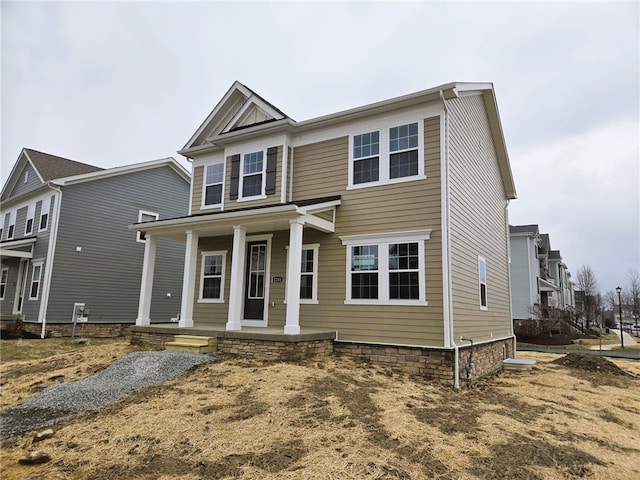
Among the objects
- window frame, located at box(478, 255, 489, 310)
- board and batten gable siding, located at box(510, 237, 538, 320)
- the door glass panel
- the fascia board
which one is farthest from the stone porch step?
board and batten gable siding, located at box(510, 237, 538, 320)

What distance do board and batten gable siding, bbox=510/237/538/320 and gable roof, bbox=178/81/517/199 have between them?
13.9 metres

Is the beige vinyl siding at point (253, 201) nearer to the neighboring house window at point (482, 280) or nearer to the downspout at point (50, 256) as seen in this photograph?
the neighboring house window at point (482, 280)

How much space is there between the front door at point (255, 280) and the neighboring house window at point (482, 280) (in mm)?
5939

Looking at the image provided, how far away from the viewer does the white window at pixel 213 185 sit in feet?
41.4

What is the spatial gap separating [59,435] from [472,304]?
28.9 feet

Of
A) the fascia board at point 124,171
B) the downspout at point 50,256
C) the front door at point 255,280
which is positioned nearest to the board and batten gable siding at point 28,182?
the downspout at point 50,256

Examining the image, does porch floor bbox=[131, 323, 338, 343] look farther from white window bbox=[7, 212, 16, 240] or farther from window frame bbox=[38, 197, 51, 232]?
white window bbox=[7, 212, 16, 240]

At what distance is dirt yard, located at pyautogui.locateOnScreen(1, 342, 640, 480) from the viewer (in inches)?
165

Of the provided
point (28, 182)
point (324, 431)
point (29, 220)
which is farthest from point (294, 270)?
point (28, 182)

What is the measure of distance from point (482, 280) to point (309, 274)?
5023mm

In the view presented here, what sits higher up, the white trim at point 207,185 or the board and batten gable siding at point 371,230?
the white trim at point 207,185

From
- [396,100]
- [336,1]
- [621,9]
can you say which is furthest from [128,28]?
[621,9]

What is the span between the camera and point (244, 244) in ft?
33.7

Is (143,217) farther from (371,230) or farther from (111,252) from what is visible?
(371,230)
